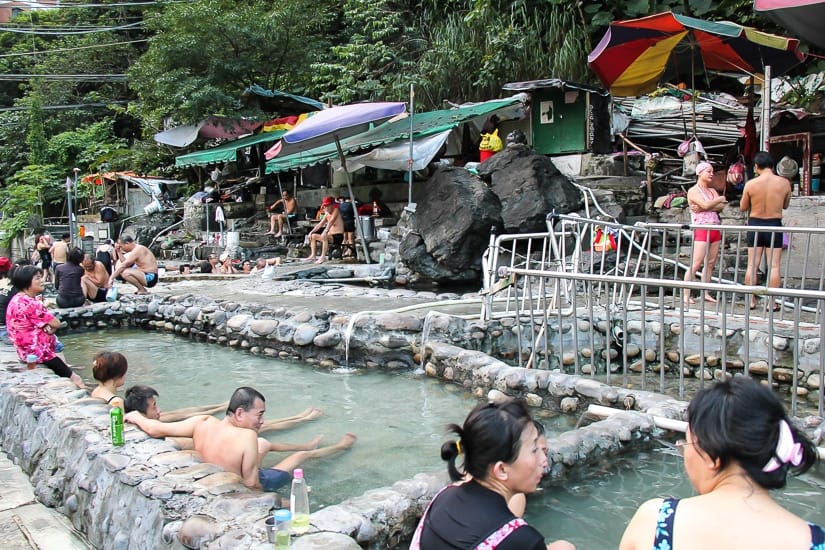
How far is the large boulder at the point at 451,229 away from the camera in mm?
11586

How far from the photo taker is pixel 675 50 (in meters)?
10.7

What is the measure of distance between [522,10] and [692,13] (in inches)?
170

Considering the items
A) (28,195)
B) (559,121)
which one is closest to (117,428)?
(559,121)

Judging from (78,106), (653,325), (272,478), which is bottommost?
(272,478)

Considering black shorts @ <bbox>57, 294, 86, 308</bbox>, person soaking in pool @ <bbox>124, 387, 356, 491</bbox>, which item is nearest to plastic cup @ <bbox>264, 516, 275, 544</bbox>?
person soaking in pool @ <bbox>124, 387, 356, 491</bbox>

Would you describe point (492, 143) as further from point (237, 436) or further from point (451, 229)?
point (237, 436)

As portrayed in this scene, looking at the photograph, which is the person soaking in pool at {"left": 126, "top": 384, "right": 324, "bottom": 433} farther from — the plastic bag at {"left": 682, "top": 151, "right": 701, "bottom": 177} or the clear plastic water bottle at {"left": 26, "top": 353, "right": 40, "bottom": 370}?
the plastic bag at {"left": 682, "top": 151, "right": 701, "bottom": 177}

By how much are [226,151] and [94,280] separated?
998cm

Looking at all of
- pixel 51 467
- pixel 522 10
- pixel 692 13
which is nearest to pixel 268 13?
pixel 522 10

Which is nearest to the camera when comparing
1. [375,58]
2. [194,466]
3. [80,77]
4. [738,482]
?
[738,482]

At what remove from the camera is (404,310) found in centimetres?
838

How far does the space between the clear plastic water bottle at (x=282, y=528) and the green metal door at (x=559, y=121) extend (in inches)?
533

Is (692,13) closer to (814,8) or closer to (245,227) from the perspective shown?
(814,8)

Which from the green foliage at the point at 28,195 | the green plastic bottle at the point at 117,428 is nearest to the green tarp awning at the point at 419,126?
the green plastic bottle at the point at 117,428
